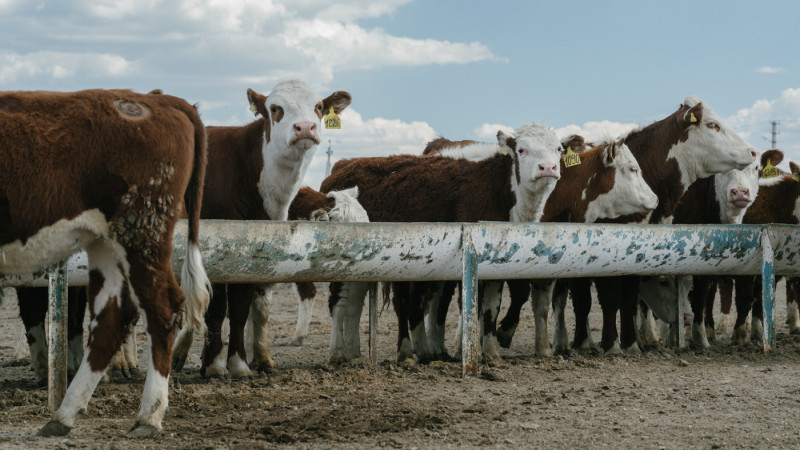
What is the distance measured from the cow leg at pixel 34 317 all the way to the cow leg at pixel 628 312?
5692mm

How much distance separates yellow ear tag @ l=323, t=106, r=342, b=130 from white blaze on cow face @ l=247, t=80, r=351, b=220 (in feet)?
1.91

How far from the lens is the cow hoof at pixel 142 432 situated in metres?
5.12

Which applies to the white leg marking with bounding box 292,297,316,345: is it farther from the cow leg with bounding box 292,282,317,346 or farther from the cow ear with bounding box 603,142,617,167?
the cow ear with bounding box 603,142,617,167

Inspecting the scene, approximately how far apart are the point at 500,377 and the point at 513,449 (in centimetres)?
244

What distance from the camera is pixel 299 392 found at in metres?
6.66

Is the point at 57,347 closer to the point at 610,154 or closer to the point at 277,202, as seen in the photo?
the point at 277,202

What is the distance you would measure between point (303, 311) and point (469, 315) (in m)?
4.51

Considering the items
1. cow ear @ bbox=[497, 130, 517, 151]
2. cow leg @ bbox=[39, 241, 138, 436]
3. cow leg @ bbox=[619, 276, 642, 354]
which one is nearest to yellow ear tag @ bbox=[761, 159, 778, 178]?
cow leg @ bbox=[619, 276, 642, 354]

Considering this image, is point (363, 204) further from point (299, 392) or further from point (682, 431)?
point (682, 431)

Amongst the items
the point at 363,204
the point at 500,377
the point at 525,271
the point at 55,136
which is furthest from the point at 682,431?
the point at 363,204

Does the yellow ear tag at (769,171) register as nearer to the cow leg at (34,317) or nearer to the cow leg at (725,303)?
the cow leg at (725,303)

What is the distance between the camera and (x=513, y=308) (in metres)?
10.0

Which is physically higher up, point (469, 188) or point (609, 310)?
point (469, 188)

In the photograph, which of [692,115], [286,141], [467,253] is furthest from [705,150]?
[286,141]
